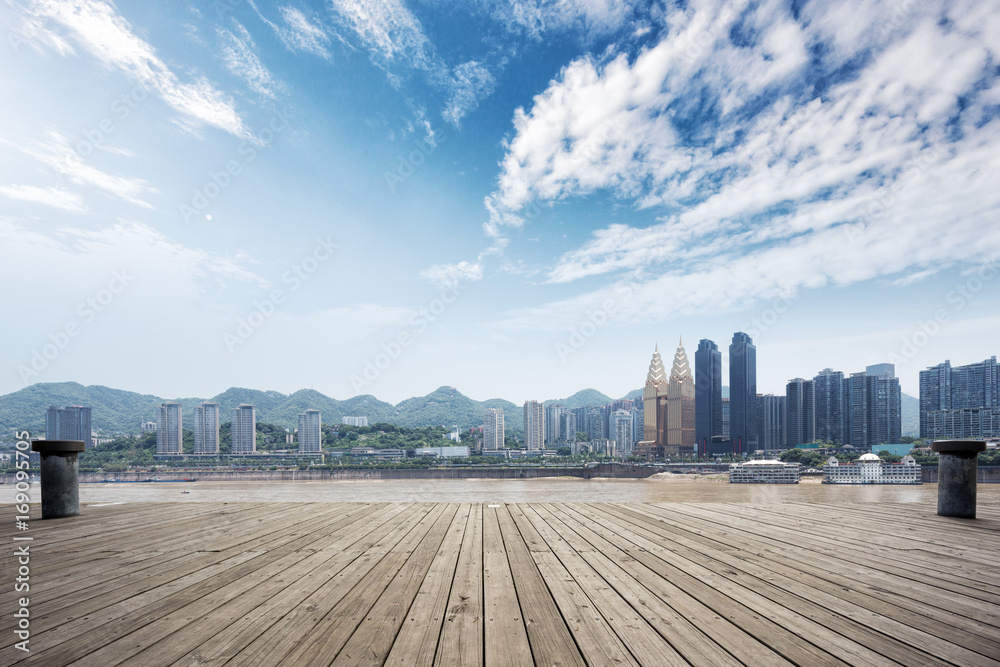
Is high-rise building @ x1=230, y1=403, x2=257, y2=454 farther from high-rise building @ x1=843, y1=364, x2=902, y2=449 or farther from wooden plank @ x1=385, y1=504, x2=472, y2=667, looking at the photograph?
high-rise building @ x1=843, y1=364, x2=902, y2=449

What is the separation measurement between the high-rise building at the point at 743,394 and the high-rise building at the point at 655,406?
18499 millimetres

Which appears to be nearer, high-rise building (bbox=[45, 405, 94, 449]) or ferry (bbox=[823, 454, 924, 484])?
high-rise building (bbox=[45, 405, 94, 449])

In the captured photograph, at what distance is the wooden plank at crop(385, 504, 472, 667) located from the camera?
1834 millimetres

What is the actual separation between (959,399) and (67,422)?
111 m

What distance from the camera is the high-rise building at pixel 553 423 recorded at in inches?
5349

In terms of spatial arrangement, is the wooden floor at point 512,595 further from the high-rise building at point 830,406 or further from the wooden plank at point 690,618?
the high-rise building at point 830,406

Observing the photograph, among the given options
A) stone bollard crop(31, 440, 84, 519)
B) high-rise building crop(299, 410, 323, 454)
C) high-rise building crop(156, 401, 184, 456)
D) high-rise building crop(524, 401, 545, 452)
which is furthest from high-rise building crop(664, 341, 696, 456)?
stone bollard crop(31, 440, 84, 519)

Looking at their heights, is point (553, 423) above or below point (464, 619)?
below

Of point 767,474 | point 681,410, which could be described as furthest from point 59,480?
point 681,410

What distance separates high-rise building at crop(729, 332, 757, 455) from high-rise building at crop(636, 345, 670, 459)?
18.5 metres

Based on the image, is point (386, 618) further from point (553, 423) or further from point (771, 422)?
point (553, 423)

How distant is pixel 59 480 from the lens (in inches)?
230

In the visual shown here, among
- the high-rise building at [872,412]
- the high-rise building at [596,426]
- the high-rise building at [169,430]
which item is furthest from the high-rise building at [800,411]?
the high-rise building at [169,430]

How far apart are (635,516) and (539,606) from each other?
3811 millimetres
